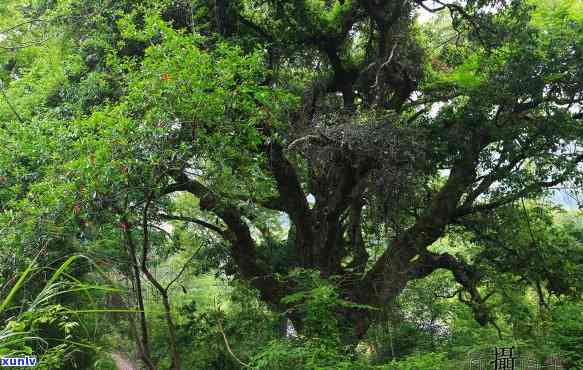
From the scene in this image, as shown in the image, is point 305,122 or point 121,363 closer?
point 305,122

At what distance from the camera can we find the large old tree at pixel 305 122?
4.20m

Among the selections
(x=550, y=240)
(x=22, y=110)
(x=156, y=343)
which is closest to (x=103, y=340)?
(x=156, y=343)

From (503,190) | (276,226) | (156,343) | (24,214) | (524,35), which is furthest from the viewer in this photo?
(276,226)

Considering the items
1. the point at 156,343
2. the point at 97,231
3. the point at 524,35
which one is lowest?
the point at 156,343

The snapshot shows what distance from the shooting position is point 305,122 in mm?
7117

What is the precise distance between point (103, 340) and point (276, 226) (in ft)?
16.4

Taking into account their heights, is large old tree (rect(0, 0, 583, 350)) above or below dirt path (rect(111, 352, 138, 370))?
above

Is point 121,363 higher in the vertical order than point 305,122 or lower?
lower

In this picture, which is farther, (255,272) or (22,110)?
(255,272)

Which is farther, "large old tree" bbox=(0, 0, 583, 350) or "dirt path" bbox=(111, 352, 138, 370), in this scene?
"dirt path" bbox=(111, 352, 138, 370)

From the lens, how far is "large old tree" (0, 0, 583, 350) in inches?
165

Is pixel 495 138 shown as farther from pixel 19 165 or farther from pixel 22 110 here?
pixel 22 110

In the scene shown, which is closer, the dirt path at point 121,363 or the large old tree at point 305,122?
the large old tree at point 305,122

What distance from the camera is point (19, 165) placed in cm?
494
